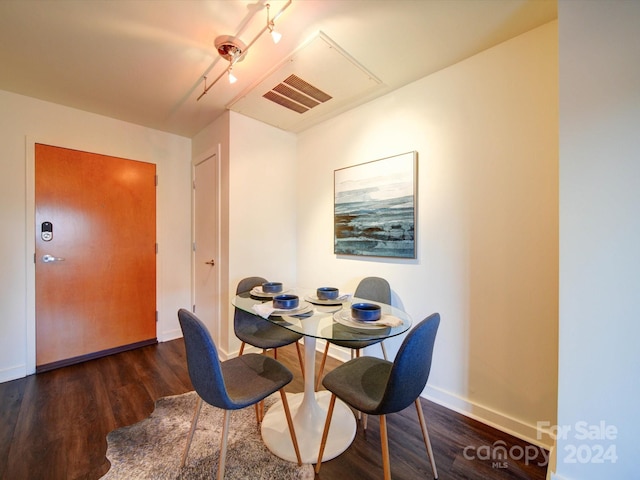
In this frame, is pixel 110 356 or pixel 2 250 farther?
pixel 110 356

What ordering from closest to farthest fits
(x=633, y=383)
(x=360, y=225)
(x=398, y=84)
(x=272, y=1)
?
(x=633, y=383)
(x=272, y=1)
(x=398, y=84)
(x=360, y=225)

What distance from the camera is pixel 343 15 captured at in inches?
56.3

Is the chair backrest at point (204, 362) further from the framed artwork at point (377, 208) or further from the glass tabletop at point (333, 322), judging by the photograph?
the framed artwork at point (377, 208)

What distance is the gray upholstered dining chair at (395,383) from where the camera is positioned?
1009mm

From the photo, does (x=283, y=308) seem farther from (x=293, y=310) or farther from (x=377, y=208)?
(x=377, y=208)

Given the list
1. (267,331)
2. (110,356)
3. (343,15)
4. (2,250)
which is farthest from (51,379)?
(343,15)

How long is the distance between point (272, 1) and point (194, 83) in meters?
1.08

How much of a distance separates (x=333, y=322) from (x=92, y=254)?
278 cm

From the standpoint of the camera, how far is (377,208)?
2.23 m

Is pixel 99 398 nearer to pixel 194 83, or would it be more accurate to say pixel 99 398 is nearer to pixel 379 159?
pixel 194 83

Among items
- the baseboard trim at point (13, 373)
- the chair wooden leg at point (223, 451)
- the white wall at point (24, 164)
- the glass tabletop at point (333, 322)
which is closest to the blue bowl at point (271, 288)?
Result: the glass tabletop at point (333, 322)

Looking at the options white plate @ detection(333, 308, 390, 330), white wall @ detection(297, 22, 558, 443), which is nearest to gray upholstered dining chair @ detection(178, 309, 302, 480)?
white plate @ detection(333, 308, 390, 330)

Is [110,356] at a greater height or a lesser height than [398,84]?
lesser

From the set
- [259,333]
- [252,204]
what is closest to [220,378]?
[259,333]
